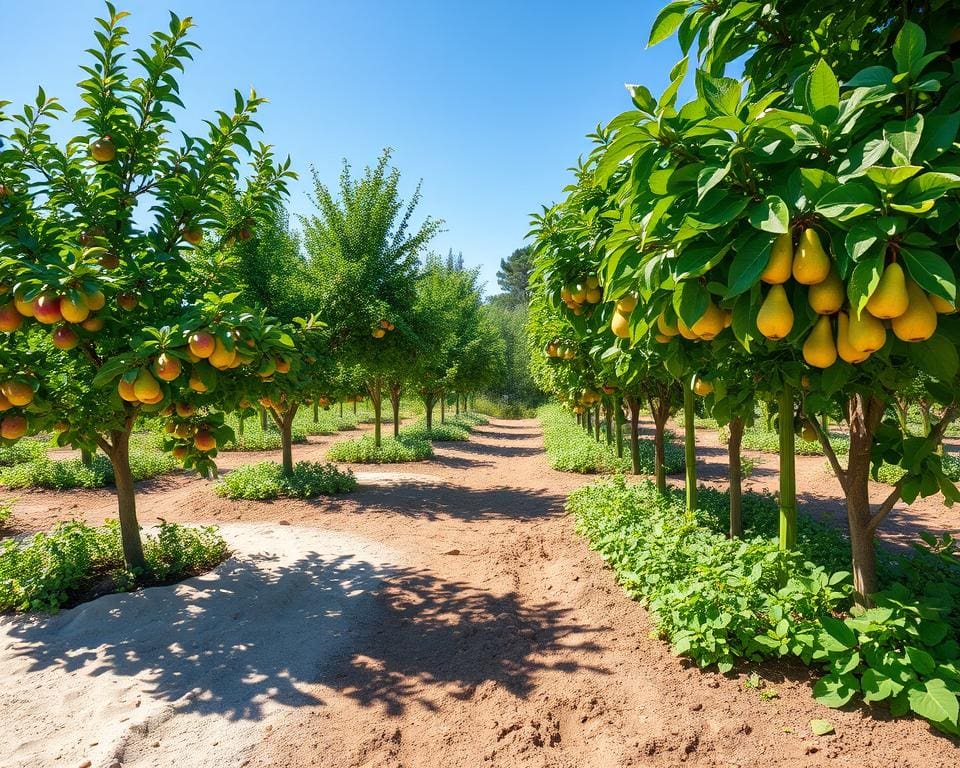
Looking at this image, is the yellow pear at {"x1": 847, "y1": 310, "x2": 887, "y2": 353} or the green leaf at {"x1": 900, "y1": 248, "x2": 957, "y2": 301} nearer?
the green leaf at {"x1": 900, "y1": 248, "x2": 957, "y2": 301}

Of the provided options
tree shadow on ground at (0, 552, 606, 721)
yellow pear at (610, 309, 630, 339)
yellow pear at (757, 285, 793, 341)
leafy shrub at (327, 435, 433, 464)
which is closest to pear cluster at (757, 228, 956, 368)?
yellow pear at (757, 285, 793, 341)

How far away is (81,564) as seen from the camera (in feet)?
15.6

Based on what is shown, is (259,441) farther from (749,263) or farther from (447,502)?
(749,263)

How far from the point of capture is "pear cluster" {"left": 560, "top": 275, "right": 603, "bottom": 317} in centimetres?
321

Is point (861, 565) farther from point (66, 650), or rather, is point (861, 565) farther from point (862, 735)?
point (66, 650)

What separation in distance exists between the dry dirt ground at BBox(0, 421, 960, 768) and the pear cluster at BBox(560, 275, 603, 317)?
2370mm

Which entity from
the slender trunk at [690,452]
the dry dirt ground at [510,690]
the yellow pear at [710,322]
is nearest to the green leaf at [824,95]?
the yellow pear at [710,322]

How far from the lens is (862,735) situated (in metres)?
2.45

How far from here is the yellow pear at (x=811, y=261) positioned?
4.79ft

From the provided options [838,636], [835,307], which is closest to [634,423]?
[838,636]

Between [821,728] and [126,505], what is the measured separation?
559 cm

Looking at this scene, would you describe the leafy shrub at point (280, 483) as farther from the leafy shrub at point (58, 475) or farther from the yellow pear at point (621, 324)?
the yellow pear at point (621, 324)

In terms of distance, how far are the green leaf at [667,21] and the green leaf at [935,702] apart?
3.25 m

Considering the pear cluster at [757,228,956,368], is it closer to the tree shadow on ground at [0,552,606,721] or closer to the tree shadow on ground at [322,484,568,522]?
the tree shadow on ground at [0,552,606,721]
